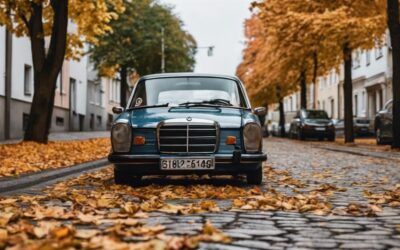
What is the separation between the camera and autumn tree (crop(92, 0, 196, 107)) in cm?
4322

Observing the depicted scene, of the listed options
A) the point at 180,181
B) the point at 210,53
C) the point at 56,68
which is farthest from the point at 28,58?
the point at 210,53

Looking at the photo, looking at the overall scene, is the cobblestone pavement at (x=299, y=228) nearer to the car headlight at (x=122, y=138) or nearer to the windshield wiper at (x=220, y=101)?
the car headlight at (x=122, y=138)

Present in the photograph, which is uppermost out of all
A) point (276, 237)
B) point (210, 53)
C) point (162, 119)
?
point (210, 53)

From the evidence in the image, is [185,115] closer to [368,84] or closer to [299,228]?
[299,228]

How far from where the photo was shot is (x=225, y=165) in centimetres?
907

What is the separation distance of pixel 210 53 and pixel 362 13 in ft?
132

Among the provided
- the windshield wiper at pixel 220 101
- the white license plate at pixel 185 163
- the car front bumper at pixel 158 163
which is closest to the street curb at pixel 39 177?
the car front bumper at pixel 158 163

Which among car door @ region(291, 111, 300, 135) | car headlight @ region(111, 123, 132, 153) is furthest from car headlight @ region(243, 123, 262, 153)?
car door @ region(291, 111, 300, 135)

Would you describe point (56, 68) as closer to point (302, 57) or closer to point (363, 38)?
point (363, 38)

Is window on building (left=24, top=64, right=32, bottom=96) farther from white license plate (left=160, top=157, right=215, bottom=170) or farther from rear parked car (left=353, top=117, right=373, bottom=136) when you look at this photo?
white license plate (left=160, top=157, right=215, bottom=170)

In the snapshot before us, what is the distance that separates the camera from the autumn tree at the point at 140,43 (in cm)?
4322

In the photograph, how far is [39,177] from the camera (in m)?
10.6

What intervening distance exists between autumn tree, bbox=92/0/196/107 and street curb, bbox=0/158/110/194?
2807cm

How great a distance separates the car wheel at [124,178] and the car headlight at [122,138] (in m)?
0.36
